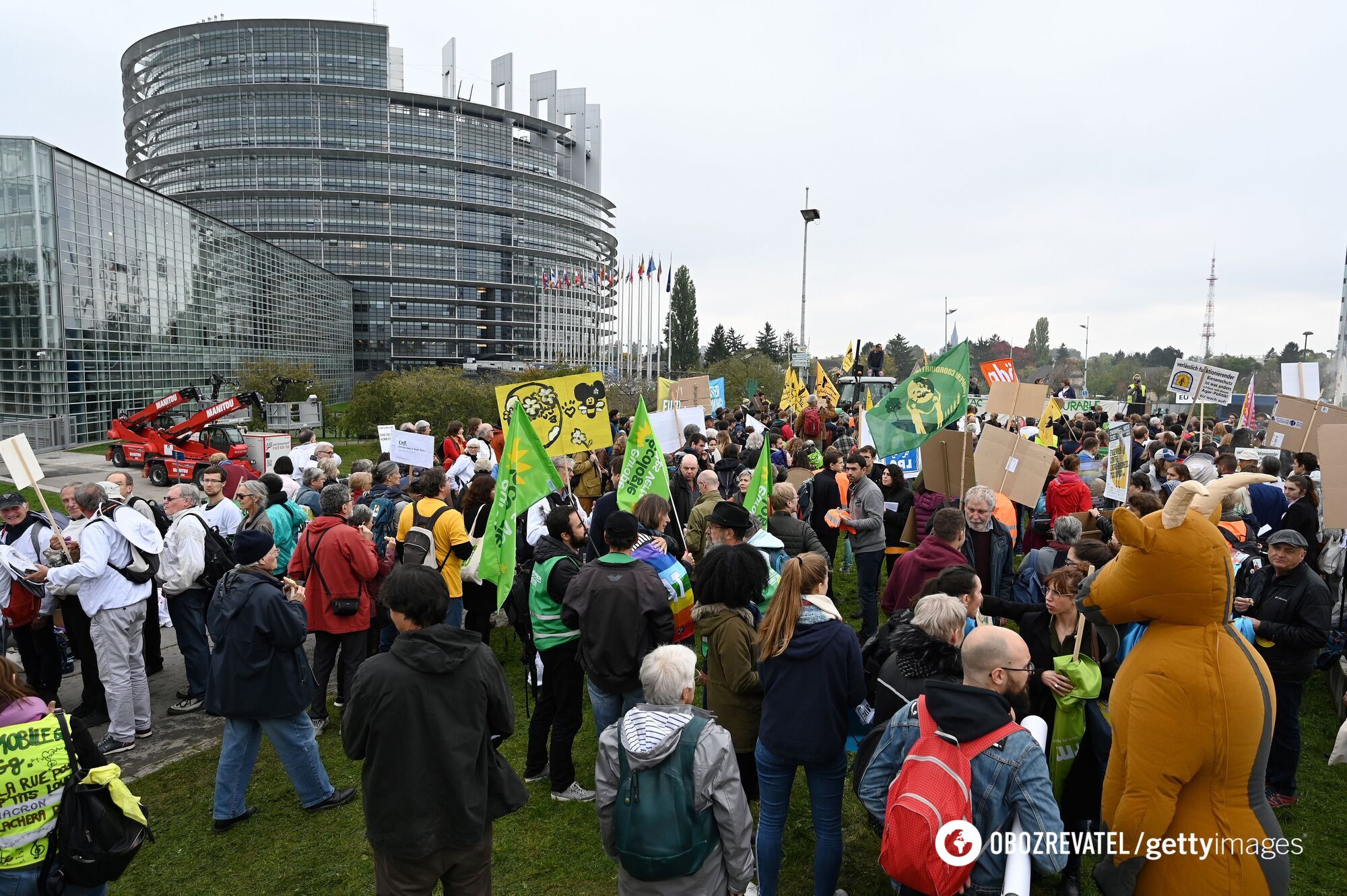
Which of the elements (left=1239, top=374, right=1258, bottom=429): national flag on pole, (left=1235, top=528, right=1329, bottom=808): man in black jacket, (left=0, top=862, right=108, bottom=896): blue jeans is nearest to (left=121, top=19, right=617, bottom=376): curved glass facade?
(left=1239, top=374, right=1258, bottom=429): national flag on pole

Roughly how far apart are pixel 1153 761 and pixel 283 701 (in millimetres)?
4711

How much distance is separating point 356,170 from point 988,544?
327 feet

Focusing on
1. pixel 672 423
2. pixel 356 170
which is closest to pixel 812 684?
pixel 672 423

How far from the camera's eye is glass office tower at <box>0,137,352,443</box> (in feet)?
98.9

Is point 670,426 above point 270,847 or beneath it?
above

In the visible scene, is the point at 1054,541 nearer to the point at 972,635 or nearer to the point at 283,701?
the point at 972,635

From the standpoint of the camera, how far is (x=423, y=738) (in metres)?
3.17

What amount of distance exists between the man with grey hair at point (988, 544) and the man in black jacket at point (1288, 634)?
5.55 ft

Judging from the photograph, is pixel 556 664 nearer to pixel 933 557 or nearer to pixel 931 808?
pixel 933 557

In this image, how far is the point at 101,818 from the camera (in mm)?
3117

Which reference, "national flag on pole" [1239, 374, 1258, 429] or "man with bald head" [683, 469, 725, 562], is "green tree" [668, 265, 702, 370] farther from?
"man with bald head" [683, 469, 725, 562]

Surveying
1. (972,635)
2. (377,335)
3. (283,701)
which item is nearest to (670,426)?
(283,701)

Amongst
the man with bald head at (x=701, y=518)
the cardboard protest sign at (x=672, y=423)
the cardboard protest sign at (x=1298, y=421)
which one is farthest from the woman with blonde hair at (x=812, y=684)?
the cardboard protest sign at (x=1298, y=421)

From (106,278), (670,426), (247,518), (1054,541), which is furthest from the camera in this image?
(106,278)
